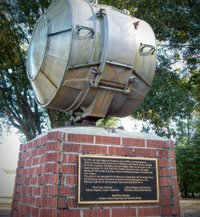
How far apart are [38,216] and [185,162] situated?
2441cm

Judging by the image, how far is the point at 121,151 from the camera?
11.8 feet

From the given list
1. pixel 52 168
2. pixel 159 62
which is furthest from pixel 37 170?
pixel 159 62

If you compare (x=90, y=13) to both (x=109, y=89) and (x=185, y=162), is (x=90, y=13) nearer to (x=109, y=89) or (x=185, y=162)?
(x=109, y=89)

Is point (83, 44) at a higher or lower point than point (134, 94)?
higher

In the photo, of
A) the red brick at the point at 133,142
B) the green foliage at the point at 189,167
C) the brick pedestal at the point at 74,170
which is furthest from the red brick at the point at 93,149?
the green foliage at the point at 189,167

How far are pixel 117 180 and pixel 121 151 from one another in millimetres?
319

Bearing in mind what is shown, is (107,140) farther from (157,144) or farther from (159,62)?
(159,62)

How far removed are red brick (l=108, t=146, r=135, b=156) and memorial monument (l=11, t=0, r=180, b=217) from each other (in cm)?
1

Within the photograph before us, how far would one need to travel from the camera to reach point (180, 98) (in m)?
11.9

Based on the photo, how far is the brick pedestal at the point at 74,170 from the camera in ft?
10.5

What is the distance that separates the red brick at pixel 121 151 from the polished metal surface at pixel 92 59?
46 centimetres

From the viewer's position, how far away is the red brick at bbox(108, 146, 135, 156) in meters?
3.55

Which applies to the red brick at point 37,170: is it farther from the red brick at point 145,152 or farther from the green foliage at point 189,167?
the green foliage at point 189,167

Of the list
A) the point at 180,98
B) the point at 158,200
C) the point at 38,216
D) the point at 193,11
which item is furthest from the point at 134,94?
the point at 193,11
